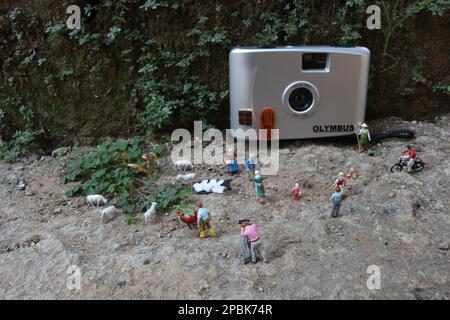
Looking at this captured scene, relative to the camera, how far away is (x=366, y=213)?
2.67m

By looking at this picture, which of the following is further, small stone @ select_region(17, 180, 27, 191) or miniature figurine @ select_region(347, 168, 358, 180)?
small stone @ select_region(17, 180, 27, 191)

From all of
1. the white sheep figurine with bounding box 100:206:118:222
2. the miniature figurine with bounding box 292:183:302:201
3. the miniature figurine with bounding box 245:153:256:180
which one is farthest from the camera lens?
the white sheep figurine with bounding box 100:206:118:222

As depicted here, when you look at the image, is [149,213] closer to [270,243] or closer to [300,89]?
[270,243]

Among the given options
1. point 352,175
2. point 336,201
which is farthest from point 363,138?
point 336,201

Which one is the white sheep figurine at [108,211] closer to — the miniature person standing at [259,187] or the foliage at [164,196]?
the foliage at [164,196]

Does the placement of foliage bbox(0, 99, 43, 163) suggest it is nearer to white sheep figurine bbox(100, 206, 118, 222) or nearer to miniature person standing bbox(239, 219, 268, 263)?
white sheep figurine bbox(100, 206, 118, 222)

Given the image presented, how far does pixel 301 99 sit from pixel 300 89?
9 centimetres

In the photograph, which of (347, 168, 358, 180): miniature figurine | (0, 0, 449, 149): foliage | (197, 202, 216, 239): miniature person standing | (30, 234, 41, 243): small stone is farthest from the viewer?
(0, 0, 449, 149): foliage

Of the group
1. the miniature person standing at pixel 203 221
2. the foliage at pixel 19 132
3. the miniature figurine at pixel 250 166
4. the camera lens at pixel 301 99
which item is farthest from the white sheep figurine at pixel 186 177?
the foliage at pixel 19 132

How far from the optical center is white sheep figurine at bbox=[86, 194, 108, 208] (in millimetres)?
3047

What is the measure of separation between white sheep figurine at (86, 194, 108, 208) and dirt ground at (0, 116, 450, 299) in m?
0.08

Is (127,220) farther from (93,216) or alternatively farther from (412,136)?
(412,136)

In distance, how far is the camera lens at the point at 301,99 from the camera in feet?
11.4

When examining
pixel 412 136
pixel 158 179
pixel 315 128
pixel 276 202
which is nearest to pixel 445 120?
pixel 412 136
